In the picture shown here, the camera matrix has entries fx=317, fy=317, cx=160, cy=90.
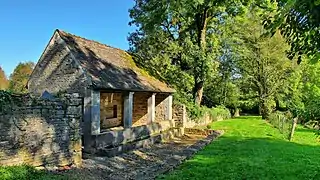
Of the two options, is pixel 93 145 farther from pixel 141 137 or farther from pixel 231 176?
pixel 231 176

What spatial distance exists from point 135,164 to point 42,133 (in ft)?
11.5

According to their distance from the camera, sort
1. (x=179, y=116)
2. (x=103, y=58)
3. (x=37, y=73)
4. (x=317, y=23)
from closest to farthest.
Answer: (x=317, y=23)
(x=37, y=73)
(x=103, y=58)
(x=179, y=116)

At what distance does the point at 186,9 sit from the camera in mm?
22797

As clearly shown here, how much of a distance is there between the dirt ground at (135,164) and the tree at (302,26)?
6554 mm

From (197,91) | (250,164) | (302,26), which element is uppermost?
(197,91)

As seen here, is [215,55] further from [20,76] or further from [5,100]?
[5,100]

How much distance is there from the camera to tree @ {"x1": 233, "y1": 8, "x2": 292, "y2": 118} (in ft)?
108

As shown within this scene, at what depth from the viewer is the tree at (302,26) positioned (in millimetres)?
2742

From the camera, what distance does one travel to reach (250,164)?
1048 centimetres

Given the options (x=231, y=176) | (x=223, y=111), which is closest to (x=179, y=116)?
(x=231, y=176)

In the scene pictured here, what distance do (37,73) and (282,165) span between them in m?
11.4

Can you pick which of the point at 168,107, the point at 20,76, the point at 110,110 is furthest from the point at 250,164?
the point at 20,76

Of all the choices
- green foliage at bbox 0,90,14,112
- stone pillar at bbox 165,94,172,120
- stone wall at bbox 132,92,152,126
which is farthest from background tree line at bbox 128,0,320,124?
green foliage at bbox 0,90,14,112

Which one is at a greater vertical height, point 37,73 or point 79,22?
point 79,22
